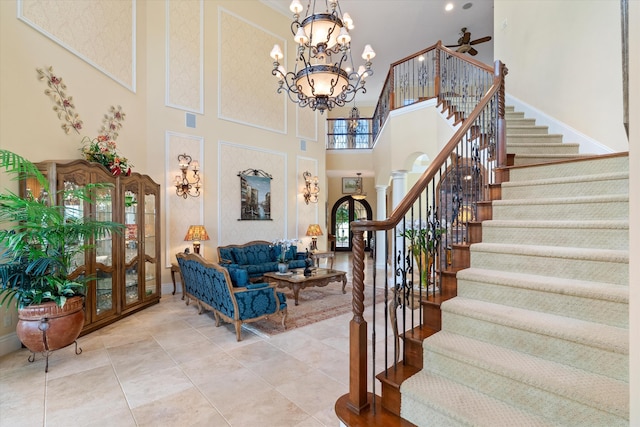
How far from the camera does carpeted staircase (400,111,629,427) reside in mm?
1510

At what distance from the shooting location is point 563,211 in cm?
246

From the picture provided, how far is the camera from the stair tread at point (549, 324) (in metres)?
1.55

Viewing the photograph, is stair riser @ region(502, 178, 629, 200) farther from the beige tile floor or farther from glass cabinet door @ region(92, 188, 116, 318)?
glass cabinet door @ region(92, 188, 116, 318)

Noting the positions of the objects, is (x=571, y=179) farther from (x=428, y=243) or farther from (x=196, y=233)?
(x=196, y=233)

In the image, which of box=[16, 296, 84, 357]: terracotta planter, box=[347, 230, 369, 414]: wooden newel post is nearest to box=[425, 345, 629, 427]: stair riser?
box=[347, 230, 369, 414]: wooden newel post

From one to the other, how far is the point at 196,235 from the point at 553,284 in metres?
5.17

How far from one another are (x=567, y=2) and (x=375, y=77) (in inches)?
277

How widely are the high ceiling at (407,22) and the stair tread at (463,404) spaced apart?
7.71 metres

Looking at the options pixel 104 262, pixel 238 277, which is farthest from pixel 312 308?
pixel 104 262

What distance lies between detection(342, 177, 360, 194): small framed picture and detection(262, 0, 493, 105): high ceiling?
15.5 feet

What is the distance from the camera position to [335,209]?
1350 centimetres

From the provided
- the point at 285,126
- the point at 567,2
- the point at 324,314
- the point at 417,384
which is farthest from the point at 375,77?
the point at 417,384

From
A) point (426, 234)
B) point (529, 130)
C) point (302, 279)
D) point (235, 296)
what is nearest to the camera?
point (426, 234)

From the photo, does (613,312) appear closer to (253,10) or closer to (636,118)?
(636,118)
